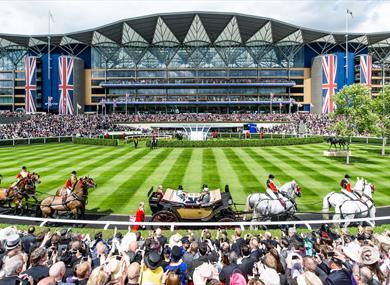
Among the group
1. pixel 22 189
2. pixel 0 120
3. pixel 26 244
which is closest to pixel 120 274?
pixel 26 244

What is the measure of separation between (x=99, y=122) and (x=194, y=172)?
57173mm

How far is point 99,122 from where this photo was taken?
75562mm

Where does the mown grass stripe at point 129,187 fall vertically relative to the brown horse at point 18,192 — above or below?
below

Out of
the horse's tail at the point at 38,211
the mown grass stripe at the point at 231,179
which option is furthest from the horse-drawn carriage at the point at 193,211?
the horse's tail at the point at 38,211

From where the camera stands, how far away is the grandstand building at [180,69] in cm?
9388

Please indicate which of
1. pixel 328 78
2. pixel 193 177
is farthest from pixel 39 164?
pixel 328 78

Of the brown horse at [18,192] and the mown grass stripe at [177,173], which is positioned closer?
the brown horse at [18,192]

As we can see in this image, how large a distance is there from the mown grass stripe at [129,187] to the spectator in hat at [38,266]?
10.5 m

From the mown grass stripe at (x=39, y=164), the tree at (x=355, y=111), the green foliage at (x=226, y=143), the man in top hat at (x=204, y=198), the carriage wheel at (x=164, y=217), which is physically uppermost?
the tree at (x=355, y=111)

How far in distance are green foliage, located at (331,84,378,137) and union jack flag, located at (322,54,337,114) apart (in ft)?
208

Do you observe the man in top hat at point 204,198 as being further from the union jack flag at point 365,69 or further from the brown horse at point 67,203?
the union jack flag at point 365,69

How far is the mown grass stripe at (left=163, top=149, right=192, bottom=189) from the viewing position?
20406mm

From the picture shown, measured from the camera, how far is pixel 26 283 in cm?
453

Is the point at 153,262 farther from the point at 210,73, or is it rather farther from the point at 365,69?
the point at 365,69
